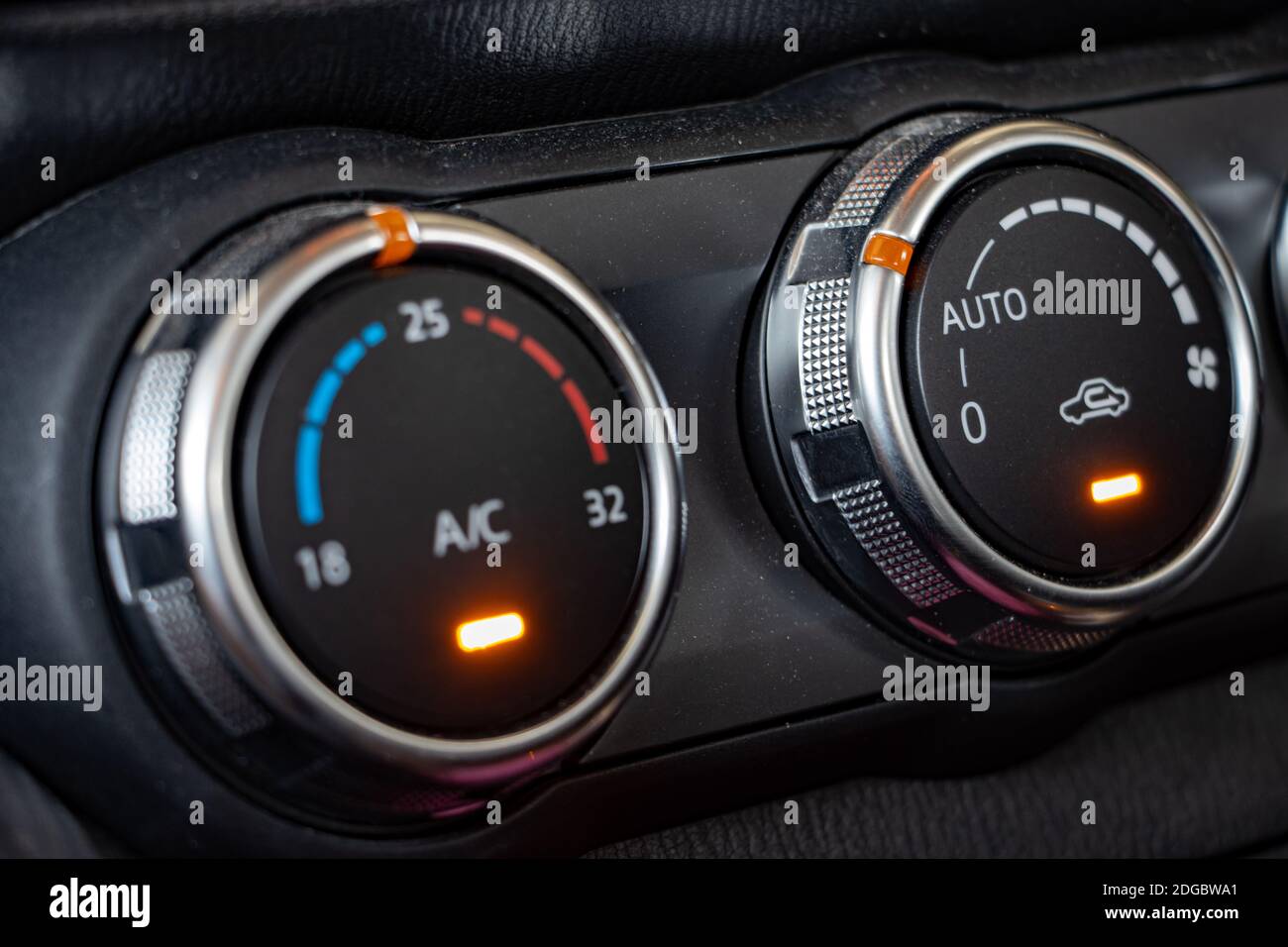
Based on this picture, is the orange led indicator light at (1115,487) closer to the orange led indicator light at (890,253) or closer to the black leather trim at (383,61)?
the orange led indicator light at (890,253)

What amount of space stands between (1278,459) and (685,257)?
0.42 metres

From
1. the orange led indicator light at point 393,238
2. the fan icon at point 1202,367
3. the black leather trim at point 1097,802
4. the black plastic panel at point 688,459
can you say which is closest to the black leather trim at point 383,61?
the black plastic panel at point 688,459

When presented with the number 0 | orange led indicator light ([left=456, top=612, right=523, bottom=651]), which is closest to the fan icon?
the number 0

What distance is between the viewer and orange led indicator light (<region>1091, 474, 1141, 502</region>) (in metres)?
0.68

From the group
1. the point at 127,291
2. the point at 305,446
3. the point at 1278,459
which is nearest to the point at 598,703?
the point at 305,446

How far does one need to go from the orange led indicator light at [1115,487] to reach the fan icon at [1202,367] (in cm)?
7

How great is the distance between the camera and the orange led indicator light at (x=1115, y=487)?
0.68 meters

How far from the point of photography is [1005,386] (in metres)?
0.67

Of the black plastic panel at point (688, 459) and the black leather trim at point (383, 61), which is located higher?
the black leather trim at point (383, 61)

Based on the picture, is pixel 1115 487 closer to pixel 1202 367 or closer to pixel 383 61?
pixel 1202 367

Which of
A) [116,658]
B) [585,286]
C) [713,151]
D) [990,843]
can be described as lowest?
[990,843]

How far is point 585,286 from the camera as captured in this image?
62 cm

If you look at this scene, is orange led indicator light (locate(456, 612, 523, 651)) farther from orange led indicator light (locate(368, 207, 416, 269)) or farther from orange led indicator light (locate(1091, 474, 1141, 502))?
orange led indicator light (locate(1091, 474, 1141, 502))
